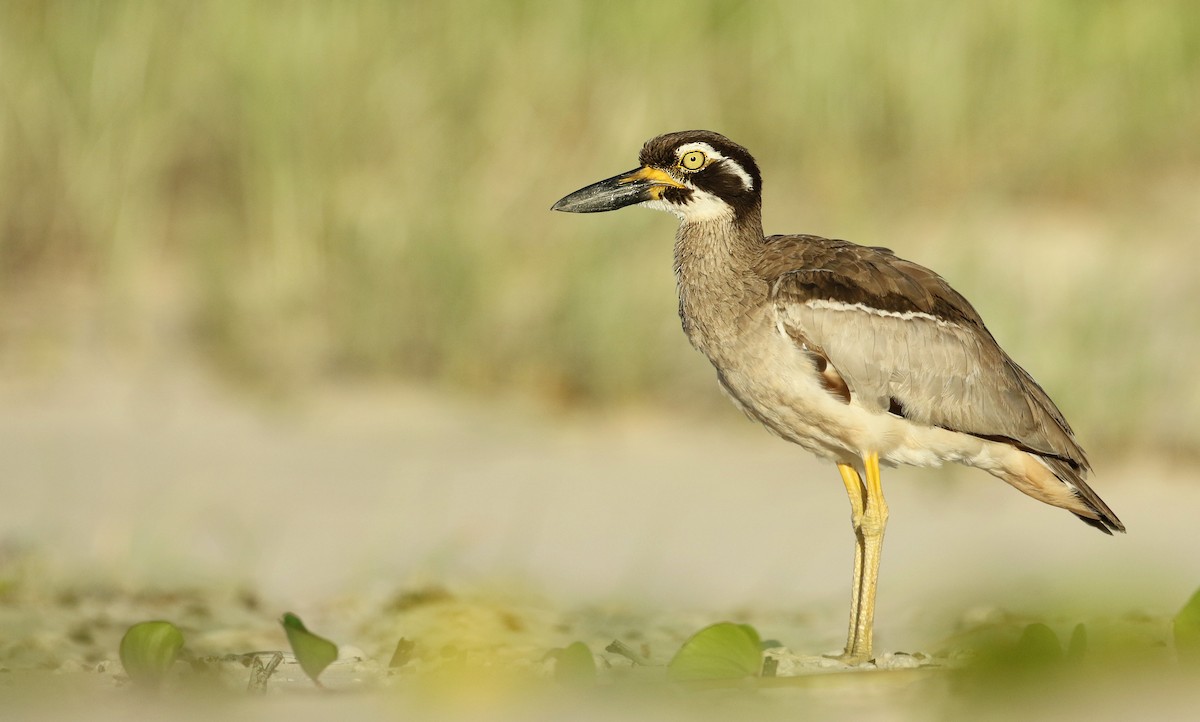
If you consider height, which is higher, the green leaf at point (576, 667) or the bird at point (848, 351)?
the bird at point (848, 351)

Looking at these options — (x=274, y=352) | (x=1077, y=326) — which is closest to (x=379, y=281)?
(x=274, y=352)

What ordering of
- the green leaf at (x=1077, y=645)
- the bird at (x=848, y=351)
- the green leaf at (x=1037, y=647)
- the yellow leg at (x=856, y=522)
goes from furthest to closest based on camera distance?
the yellow leg at (x=856, y=522) < the bird at (x=848, y=351) < the green leaf at (x=1077, y=645) < the green leaf at (x=1037, y=647)

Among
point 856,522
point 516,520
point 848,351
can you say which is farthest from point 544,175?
point 848,351

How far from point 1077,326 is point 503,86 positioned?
293cm

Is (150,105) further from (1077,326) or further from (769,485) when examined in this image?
(1077,326)

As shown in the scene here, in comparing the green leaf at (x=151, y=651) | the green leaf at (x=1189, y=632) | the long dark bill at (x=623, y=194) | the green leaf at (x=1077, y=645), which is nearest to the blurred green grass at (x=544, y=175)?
the long dark bill at (x=623, y=194)

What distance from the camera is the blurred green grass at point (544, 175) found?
Result: 24.3 ft

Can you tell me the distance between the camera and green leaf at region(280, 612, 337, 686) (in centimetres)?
435

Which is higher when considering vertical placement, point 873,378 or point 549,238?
point 549,238

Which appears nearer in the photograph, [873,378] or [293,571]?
[873,378]

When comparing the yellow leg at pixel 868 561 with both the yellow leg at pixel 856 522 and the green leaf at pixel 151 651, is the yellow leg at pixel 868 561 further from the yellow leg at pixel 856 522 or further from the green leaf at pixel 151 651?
the green leaf at pixel 151 651

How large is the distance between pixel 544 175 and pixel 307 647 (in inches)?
168

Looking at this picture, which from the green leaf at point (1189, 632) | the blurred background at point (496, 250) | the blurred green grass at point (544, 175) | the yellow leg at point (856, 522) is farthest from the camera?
the blurred green grass at point (544, 175)

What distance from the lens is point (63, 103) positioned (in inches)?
323
